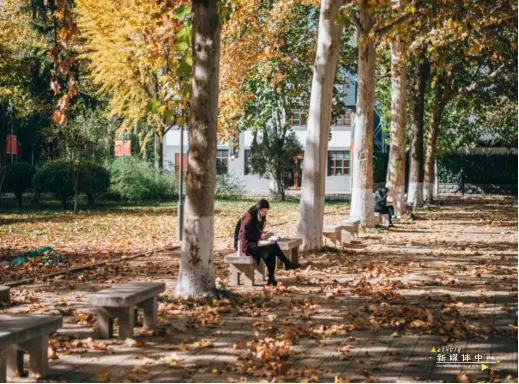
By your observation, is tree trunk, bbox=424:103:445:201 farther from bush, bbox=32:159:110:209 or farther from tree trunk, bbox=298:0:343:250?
tree trunk, bbox=298:0:343:250

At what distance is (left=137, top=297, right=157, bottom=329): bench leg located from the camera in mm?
8531

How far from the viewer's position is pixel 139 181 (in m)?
38.3

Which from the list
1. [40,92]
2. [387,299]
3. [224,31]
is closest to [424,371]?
[387,299]

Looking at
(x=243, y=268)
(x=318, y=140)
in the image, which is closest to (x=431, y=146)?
(x=318, y=140)

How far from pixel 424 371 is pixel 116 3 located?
69.9 ft

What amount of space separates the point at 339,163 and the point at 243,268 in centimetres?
4627

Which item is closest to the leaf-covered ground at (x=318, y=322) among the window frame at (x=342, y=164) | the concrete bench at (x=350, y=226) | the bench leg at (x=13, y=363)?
the bench leg at (x=13, y=363)

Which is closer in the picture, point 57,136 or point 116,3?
point 116,3

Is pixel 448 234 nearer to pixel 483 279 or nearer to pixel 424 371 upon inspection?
pixel 483 279

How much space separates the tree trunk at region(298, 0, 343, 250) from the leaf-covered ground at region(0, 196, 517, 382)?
0.66 meters

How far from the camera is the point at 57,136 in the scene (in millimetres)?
31562

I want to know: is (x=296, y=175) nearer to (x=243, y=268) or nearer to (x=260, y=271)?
(x=260, y=271)

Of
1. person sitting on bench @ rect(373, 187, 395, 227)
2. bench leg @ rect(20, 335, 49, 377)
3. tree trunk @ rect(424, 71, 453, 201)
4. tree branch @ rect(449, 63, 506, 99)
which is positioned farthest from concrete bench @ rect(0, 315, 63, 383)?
tree trunk @ rect(424, 71, 453, 201)

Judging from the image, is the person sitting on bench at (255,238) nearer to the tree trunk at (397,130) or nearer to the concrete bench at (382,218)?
the concrete bench at (382,218)
